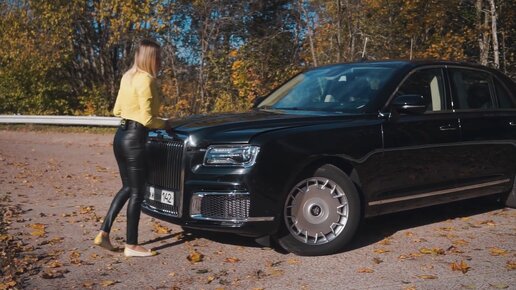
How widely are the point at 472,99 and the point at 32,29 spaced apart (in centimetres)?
2192

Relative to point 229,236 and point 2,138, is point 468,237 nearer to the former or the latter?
point 229,236

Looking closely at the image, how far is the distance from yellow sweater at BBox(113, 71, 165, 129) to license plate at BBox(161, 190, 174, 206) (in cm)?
58

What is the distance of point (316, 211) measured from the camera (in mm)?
5141

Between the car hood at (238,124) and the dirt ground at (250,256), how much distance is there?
1.04 m

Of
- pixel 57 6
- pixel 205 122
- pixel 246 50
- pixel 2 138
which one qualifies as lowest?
pixel 2 138

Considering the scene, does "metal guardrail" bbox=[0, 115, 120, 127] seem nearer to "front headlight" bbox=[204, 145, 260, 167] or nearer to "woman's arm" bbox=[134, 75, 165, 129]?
"woman's arm" bbox=[134, 75, 165, 129]

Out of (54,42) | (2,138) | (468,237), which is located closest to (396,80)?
(468,237)

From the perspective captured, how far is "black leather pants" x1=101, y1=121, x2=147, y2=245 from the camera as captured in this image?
5.05 m

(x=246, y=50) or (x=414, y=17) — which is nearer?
(x=414, y=17)

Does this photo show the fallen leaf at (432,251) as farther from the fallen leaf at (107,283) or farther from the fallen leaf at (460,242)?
the fallen leaf at (107,283)

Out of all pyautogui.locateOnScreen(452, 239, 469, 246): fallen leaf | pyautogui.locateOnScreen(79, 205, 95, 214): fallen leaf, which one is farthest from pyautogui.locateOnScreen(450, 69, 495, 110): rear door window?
pyautogui.locateOnScreen(79, 205, 95, 214): fallen leaf

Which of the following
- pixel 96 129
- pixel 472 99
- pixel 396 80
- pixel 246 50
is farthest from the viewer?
pixel 246 50

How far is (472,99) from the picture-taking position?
21.4 ft

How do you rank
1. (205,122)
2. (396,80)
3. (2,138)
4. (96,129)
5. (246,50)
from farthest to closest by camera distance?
(246,50) → (96,129) → (2,138) → (396,80) → (205,122)
